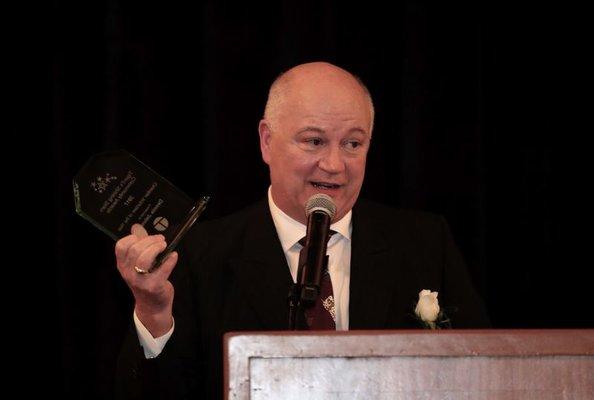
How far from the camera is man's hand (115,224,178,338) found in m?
1.40

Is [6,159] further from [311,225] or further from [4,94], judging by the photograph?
[311,225]

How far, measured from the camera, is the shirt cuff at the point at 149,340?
5.31 ft

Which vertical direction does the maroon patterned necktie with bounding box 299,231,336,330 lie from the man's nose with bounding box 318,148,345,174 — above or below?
below

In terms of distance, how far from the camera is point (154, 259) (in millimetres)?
1408

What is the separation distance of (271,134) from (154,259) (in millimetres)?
702

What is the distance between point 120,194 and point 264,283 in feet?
1.88

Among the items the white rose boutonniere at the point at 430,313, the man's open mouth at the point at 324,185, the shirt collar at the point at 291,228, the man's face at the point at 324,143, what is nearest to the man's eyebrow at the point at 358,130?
the man's face at the point at 324,143

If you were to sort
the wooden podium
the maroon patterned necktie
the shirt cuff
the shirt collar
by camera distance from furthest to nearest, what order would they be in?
the shirt collar < the maroon patterned necktie < the shirt cuff < the wooden podium

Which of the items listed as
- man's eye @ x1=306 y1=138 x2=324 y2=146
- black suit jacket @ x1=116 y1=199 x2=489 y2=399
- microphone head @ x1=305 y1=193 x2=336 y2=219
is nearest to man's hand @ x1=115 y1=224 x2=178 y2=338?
black suit jacket @ x1=116 y1=199 x2=489 y2=399

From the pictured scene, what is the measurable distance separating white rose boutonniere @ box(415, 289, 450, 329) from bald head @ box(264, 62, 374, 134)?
18.1 inches

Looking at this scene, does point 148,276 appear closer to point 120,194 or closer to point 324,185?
point 120,194

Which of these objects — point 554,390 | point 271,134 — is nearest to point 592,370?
point 554,390

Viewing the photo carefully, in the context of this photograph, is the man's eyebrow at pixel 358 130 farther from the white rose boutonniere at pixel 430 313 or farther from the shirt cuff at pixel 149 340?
the shirt cuff at pixel 149 340

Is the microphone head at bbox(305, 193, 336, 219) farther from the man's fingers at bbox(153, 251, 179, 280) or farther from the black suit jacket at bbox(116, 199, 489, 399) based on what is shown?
the black suit jacket at bbox(116, 199, 489, 399)
